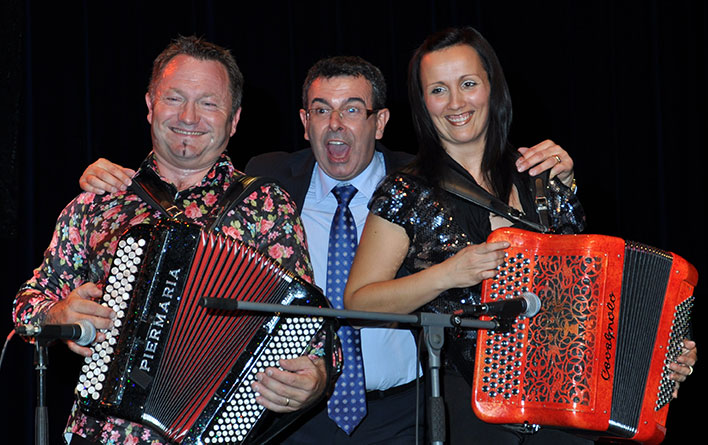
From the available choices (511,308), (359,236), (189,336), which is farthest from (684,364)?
(189,336)

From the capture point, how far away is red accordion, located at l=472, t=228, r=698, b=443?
7.22 feet

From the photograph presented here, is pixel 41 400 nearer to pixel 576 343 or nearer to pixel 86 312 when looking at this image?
pixel 86 312

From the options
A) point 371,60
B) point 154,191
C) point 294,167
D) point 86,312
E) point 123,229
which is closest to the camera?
point 86,312

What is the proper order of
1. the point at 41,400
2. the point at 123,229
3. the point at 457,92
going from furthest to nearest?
the point at 457,92
the point at 123,229
the point at 41,400

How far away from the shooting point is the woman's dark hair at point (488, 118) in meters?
2.69

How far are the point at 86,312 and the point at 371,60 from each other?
3.04 meters

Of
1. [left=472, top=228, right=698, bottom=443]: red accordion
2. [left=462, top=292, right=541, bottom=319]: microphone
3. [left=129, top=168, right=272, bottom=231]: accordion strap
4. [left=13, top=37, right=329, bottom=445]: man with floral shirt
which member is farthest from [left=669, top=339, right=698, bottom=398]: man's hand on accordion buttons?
[left=129, top=168, right=272, bottom=231]: accordion strap

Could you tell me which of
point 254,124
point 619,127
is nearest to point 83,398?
point 254,124

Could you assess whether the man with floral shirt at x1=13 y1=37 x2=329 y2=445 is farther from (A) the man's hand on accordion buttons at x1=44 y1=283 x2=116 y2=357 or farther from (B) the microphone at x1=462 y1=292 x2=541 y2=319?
(B) the microphone at x1=462 y1=292 x2=541 y2=319

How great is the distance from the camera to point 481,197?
2.53 m

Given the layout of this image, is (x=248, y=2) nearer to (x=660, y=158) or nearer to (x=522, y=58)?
(x=522, y=58)

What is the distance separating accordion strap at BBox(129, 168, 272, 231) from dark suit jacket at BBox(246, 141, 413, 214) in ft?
2.49

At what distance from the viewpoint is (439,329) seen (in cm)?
203

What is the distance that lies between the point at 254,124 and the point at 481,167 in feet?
6.73
